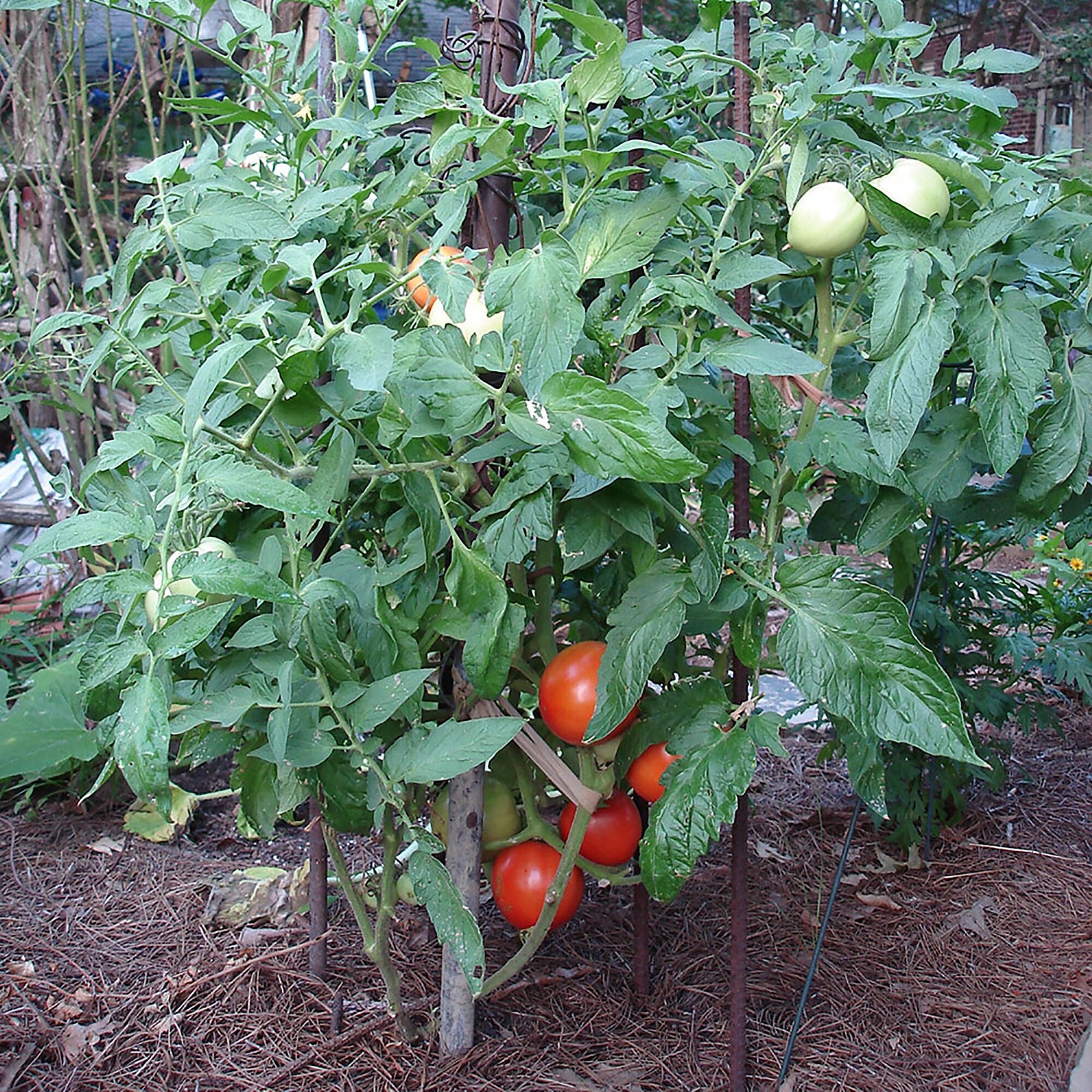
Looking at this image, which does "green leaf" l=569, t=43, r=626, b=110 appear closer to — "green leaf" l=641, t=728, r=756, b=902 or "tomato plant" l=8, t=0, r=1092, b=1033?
"tomato plant" l=8, t=0, r=1092, b=1033

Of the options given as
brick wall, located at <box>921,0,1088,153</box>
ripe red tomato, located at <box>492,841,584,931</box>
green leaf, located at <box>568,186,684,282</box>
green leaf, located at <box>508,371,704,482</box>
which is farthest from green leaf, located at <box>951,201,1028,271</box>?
brick wall, located at <box>921,0,1088,153</box>

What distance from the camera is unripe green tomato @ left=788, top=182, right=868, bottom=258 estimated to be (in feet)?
3.19

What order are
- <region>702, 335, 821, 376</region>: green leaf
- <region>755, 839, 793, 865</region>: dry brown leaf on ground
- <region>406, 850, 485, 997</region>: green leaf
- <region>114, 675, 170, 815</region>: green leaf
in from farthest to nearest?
<region>755, 839, 793, 865</region>: dry brown leaf on ground, <region>406, 850, 485, 997</region>: green leaf, <region>702, 335, 821, 376</region>: green leaf, <region>114, 675, 170, 815</region>: green leaf

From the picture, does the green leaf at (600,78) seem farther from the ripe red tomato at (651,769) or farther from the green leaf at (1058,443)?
the ripe red tomato at (651,769)

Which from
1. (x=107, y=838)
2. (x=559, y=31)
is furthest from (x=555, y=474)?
(x=559, y=31)

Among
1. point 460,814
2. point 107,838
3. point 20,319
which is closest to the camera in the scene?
point 460,814

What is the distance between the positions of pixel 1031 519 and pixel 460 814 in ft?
2.46

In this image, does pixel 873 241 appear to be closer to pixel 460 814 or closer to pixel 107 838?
pixel 460 814

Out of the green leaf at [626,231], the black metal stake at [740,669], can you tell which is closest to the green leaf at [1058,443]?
the black metal stake at [740,669]

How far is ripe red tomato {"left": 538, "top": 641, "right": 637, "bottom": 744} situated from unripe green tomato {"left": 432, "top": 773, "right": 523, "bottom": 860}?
0.21 m

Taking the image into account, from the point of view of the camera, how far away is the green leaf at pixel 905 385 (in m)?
0.87

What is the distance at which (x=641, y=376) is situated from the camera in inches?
36.7

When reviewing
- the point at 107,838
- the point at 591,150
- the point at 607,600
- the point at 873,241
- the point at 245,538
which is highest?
the point at 591,150

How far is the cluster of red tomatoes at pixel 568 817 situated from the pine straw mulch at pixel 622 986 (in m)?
0.23
